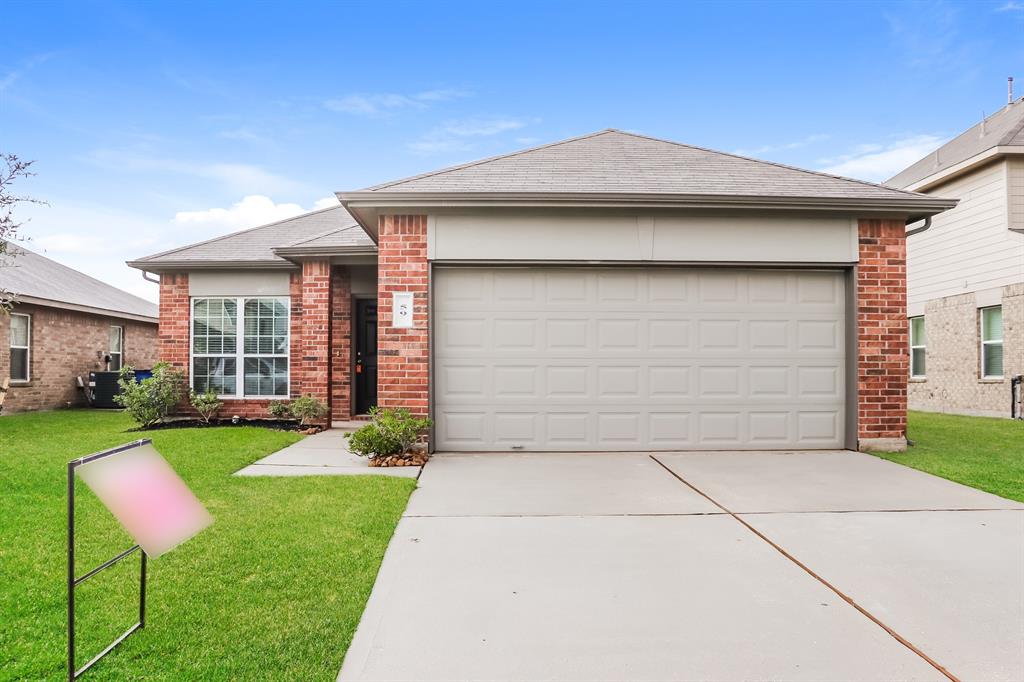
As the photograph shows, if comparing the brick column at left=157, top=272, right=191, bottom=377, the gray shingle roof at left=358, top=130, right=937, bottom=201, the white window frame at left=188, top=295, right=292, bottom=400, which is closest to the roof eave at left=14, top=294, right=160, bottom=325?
the brick column at left=157, top=272, right=191, bottom=377

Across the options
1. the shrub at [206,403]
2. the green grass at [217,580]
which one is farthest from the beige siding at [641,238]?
the shrub at [206,403]

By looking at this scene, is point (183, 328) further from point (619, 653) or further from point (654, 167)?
point (619, 653)

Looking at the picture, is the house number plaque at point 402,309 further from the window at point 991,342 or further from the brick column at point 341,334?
the window at point 991,342

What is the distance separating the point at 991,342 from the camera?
1295 centimetres

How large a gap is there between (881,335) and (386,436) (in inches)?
272

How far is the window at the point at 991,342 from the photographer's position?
12.8m

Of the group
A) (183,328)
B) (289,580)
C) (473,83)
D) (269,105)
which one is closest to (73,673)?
(289,580)

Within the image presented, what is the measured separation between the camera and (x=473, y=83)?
15703 millimetres

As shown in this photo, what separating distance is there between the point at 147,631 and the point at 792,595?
3.48 meters

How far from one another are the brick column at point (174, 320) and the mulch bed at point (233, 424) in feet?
3.29

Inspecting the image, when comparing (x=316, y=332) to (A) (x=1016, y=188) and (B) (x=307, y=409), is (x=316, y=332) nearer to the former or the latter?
(B) (x=307, y=409)

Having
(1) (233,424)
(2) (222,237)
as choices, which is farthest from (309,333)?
(2) (222,237)

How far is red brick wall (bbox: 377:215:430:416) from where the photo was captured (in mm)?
7637

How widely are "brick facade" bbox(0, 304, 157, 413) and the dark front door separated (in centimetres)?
887
